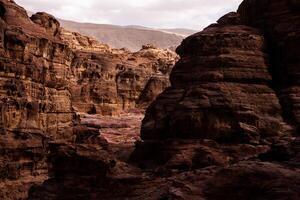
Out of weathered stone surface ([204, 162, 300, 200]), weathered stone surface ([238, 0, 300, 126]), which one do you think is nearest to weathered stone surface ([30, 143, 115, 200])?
weathered stone surface ([204, 162, 300, 200])

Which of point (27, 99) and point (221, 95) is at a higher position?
point (221, 95)

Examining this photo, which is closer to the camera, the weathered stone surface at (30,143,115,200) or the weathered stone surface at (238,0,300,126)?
the weathered stone surface at (30,143,115,200)

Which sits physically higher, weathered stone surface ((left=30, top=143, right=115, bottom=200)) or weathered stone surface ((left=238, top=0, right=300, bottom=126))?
weathered stone surface ((left=238, top=0, right=300, bottom=126))

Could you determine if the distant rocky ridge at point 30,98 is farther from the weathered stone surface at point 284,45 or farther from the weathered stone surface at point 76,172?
the weathered stone surface at point 284,45

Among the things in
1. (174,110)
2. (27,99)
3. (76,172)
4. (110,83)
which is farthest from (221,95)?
(110,83)

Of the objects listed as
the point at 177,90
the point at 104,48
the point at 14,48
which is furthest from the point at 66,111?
the point at 104,48

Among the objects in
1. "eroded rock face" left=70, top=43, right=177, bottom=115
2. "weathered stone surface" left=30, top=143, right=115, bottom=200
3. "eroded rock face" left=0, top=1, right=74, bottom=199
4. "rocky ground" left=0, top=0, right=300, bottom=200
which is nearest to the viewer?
"weathered stone surface" left=30, top=143, right=115, bottom=200

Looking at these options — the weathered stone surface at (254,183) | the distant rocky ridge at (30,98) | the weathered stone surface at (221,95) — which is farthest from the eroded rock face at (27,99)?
the weathered stone surface at (254,183)

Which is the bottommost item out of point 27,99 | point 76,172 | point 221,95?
point 76,172

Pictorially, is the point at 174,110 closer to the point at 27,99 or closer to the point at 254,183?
the point at 27,99

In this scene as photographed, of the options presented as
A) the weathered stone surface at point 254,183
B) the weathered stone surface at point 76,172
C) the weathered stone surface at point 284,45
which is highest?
the weathered stone surface at point 284,45

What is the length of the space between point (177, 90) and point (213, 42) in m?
4.64

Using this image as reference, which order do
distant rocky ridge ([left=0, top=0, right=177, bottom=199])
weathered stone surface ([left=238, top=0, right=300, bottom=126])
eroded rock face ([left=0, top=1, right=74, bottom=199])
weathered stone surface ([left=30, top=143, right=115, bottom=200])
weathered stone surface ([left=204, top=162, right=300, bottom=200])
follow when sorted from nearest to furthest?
1. weathered stone surface ([left=204, top=162, right=300, bottom=200])
2. weathered stone surface ([left=30, top=143, right=115, bottom=200])
3. eroded rock face ([left=0, top=1, right=74, bottom=199])
4. distant rocky ridge ([left=0, top=0, right=177, bottom=199])
5. weathered stone surface ([left=238, top=0, right=300, bottom=126])

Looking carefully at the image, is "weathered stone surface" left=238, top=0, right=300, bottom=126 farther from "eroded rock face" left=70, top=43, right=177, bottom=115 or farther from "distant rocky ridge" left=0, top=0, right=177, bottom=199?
"eroded rock face" left=70, top=43, right=177, bottom=115
